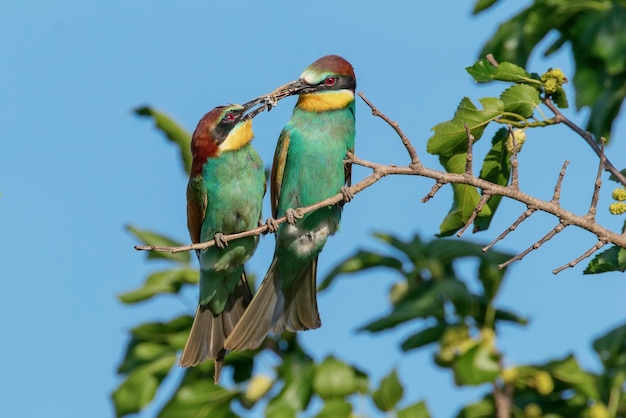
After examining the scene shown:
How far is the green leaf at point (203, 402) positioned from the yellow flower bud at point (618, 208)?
257 cm

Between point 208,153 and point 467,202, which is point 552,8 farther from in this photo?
point 208,153

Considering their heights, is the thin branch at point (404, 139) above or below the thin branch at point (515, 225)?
above

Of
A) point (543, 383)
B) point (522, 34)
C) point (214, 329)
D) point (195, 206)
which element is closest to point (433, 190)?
point (522, 34)

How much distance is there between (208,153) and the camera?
516 centimetres

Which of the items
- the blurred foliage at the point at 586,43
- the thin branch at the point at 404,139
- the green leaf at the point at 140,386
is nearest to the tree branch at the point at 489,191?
the thin branch at the point at 404,139

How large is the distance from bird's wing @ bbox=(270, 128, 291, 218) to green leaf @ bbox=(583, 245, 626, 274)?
1.76 meters

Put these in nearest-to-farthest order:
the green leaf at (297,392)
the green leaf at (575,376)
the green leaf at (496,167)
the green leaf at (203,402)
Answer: the green leaf at (496,167) < the green leaf at (575,376) < the green leaf at (297,392) < the green leaf at (203,402)

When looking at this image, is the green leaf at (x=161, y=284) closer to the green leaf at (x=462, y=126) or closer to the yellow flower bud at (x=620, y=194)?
the green leaf at (x=462, y=126)

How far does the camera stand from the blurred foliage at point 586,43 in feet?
14.9

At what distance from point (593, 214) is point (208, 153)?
224 centimetres

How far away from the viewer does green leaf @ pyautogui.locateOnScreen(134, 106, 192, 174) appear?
6258 mm

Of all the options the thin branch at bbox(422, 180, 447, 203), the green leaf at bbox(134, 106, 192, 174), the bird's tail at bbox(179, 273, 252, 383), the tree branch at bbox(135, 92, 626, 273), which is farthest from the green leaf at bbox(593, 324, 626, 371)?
the green leaf at bbox(134, 106, 192, 174)

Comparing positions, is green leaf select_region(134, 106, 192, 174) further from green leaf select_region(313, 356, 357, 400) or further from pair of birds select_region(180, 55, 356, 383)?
green leaf select_region(313, 356, 357, 400)

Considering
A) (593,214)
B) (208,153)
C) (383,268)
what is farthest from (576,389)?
(208,153)
